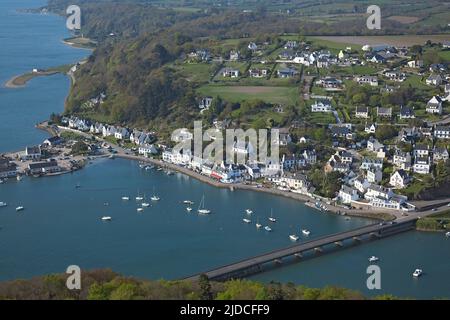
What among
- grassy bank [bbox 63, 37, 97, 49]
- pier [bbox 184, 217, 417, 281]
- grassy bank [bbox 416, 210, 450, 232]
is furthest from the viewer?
grassy bank [bbox 63, 37, 97, 49]

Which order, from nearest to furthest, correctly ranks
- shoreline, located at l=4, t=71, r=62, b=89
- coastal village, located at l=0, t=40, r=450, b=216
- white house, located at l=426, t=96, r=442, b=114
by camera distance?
1. coastal village, located at l=0, t=40, r=450, b=216
2. white house, located at l=426, t=96, r=442, b=114
3. shoreline, located at l=4, t=71, r=62, b=89

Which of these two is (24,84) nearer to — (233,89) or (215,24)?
(233,89)

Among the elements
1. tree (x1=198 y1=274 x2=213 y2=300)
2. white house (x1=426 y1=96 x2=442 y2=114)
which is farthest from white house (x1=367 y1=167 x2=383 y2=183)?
tree (x1=198 y1=274 x2=213 y2=300)

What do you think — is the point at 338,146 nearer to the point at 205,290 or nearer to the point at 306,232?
the point at 306,232

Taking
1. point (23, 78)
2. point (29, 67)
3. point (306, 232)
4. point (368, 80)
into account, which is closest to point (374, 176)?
point (306, 232)

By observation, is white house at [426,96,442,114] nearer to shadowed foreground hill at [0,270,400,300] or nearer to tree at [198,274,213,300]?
shadowed foreground hill at [0,270,400,300]

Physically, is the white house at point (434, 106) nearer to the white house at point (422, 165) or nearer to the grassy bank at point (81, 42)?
the white house at point (422, 165)

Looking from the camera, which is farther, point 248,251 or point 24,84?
point 24,84
